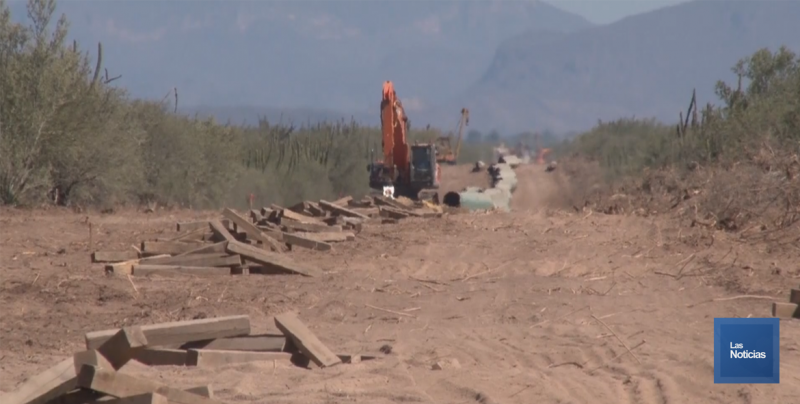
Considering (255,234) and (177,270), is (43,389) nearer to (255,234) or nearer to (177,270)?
(177,270)

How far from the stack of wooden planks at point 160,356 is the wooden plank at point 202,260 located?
13.6ft

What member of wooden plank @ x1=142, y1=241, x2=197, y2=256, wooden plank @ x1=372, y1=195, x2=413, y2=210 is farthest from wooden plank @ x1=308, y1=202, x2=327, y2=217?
wooden plank @ x1=142, y1=241, x2=197, y2=256

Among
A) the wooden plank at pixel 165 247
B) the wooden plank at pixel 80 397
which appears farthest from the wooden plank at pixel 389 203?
the wooden plank at pixel 80 397

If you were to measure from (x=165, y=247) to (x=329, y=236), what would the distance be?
2.95m

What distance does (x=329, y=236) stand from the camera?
1498 centimetres

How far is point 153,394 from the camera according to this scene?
17.3 ft

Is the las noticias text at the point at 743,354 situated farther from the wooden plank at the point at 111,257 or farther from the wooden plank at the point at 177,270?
the wooden plank at the point at 111,257

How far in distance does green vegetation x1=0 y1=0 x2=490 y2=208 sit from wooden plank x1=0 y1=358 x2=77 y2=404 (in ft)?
52.3

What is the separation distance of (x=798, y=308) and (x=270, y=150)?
105ft

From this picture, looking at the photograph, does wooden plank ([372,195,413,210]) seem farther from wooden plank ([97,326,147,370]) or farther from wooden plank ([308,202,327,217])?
wooden plank ([97,326,147,370])

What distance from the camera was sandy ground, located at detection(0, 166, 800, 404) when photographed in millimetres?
7023

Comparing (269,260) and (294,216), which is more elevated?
(294,216)

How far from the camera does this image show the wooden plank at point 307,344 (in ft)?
24.1

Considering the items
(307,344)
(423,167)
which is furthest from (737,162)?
(307,344)
